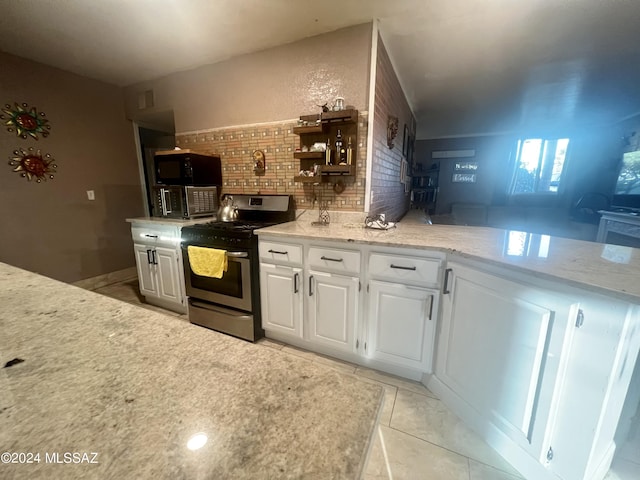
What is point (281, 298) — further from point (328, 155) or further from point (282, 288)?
point (328, 155)

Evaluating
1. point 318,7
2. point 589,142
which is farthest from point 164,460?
point 589,142

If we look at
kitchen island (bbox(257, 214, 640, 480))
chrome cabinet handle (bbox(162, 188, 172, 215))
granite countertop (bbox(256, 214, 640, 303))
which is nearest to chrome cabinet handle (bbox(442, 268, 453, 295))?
kitchen island (bbox(257, 214, 640, 480))

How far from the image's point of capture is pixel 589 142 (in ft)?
17.9

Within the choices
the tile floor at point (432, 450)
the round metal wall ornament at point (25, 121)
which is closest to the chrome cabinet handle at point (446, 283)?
the tile floor at point (432, 450)

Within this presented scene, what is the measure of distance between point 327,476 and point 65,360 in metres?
0.56

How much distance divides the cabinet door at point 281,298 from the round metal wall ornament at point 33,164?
2866mm

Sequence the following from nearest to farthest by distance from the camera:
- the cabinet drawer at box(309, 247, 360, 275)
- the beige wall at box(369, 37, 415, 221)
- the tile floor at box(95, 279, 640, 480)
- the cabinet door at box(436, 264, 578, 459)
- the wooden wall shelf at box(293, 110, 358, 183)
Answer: the cabinet door at box(436, 264, 578, 459) → the tile floor at box(95, 279, 640, 480) → the cabinet drawer at box(309, 247, 360, 275) → the wooden wall shelf at box(293, 110, 358, 183) → the beige wall at box(369, 37, 415, 221)

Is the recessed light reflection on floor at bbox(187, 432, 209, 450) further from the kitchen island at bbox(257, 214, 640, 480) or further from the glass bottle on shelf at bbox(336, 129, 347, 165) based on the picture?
the glass bottle on shelf at bbox(336, 129, 347, 165)

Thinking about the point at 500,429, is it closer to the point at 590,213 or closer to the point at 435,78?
the point at 435,78

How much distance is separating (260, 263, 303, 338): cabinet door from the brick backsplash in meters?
0.80

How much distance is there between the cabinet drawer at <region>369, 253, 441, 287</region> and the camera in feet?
4.98

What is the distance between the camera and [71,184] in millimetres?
3033

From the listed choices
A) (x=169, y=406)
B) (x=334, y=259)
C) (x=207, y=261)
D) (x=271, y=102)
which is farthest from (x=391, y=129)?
(x=169, y=406)

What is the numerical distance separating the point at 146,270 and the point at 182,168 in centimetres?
117
